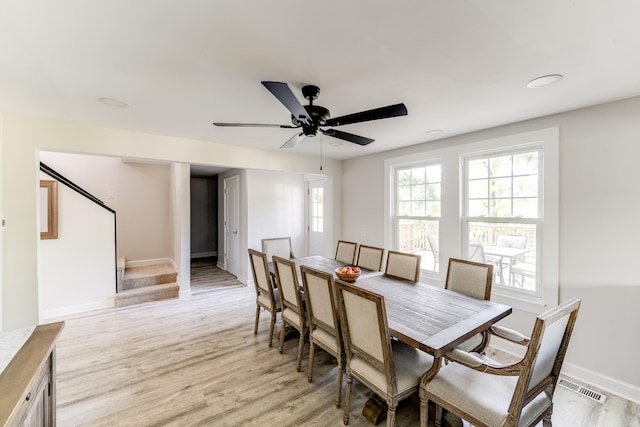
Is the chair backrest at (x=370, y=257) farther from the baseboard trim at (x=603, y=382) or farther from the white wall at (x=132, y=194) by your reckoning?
the white wall at (x=132, y=194)

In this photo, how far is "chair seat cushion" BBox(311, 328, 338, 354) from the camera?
83.9 inches

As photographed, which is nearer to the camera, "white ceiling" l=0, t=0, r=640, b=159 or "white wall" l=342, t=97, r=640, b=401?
"white ceiling" l=0, t=0, r=640, b=159

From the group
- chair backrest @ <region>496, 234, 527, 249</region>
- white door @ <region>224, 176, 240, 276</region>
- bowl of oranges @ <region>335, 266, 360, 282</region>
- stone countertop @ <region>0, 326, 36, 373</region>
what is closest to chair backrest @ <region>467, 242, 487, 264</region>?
chair backrest @ <region>496, 234, 527, 249</region>

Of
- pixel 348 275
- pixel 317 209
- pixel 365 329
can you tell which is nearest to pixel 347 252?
pixel 348 275

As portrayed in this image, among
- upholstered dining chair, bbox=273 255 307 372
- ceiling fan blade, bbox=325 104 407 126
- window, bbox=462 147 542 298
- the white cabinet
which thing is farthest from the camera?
window, bbox=462 147 542 298

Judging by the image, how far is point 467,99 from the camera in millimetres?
2260

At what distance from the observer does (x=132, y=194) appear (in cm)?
535

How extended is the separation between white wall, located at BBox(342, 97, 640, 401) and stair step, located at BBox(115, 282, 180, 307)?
16.6ft

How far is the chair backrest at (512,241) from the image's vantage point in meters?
2.90

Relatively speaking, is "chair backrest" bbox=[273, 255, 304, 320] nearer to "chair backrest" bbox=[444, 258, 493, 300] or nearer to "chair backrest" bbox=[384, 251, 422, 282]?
"chair backrest" bbox=[384, 251, 422, 282]

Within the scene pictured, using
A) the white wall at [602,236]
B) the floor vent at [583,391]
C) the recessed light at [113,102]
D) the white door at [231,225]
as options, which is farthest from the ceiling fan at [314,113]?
the white door at [231,225]

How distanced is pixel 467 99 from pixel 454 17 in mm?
1141

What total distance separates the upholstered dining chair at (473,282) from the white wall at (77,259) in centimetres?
458

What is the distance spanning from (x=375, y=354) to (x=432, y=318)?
0.50m
